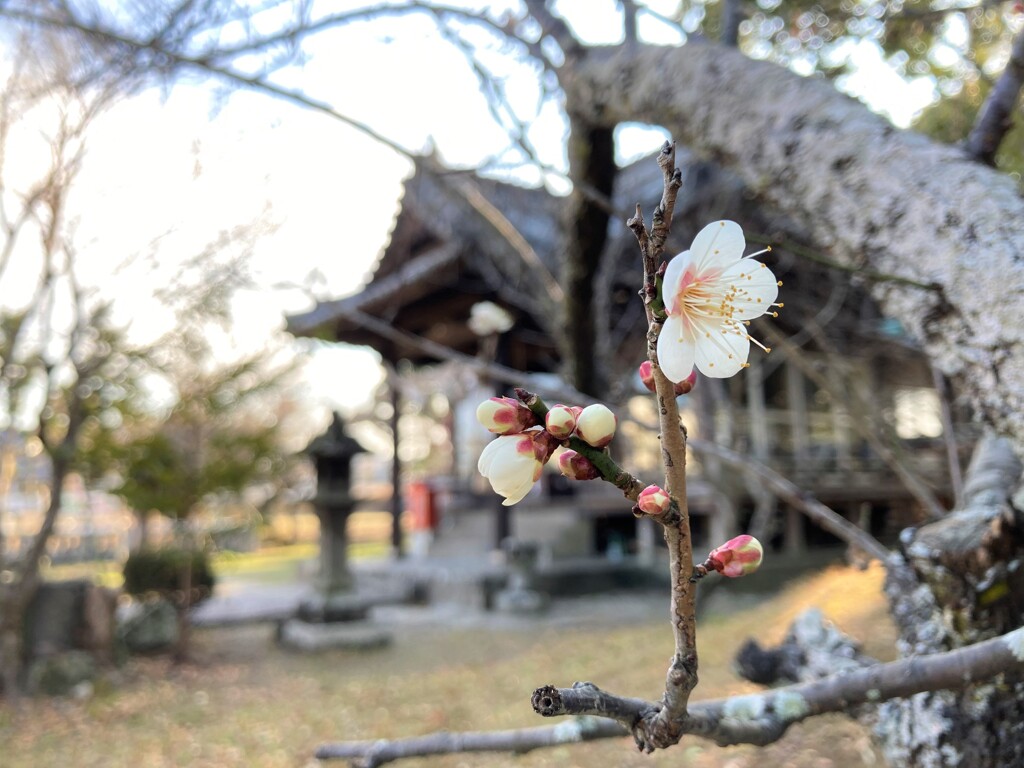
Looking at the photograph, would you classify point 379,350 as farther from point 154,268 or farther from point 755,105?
point 755,105

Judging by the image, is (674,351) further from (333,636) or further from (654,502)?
(333,636)

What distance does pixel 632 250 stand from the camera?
6324 millimetres

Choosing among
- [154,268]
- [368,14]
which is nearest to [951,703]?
[368,14]

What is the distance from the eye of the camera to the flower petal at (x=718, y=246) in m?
0.78

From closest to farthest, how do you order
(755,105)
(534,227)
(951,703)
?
(951,703)
(755,105)
(534,227)

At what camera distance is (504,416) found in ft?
2.55

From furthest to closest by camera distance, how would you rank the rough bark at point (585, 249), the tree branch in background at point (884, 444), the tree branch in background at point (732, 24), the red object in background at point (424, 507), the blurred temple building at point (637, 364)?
the red object in background at point (424, 507), the blurred temple building at point (637, 364), the rough bark at point (585, 249), the tree branch in background at point (732, 24), the tree branch in background at point (884, 444)

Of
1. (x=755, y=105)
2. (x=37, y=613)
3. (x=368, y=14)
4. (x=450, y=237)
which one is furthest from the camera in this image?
(x=450, y=237)

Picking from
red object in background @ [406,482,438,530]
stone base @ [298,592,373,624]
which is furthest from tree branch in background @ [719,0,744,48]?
red object in background @ [406,482,438,530]

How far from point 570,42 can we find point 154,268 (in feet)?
13.6

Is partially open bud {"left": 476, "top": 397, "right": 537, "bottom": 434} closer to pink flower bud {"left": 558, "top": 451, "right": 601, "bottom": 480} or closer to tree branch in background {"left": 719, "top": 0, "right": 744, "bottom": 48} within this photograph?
pink flower bud {"left": 558, "top": 451, "right": 601, "bottom": 480}

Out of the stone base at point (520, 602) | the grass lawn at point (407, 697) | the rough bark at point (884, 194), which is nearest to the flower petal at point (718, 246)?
the rough bark at point (884, 194)

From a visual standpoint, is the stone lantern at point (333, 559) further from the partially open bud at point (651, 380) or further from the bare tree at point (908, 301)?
the partially open bud at point (651, 380)

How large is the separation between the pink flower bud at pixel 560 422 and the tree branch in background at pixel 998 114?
4.88ft
